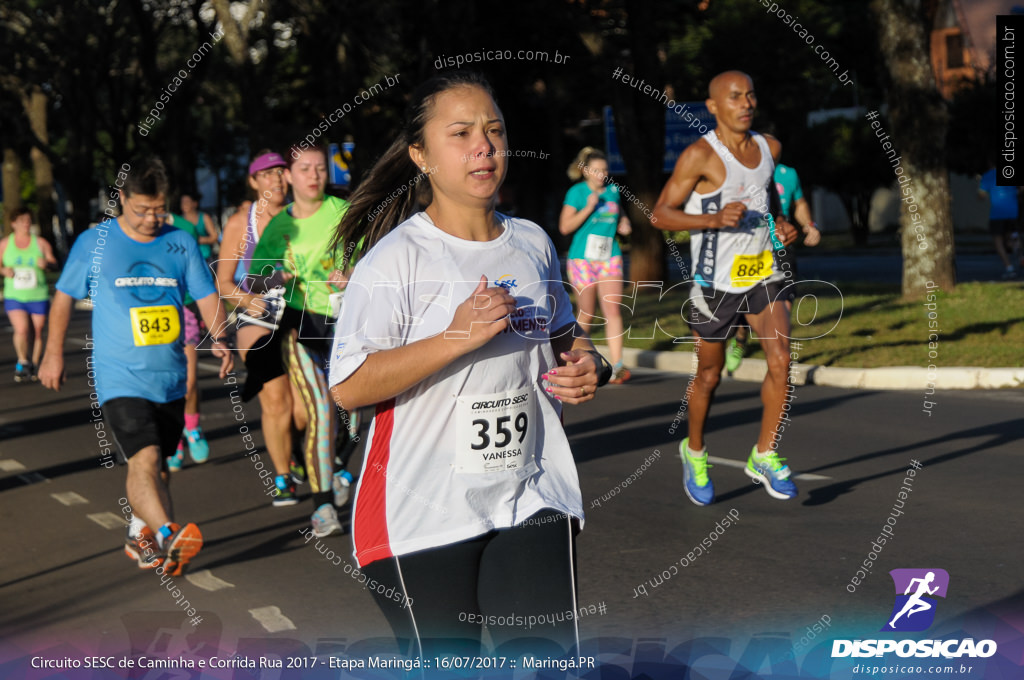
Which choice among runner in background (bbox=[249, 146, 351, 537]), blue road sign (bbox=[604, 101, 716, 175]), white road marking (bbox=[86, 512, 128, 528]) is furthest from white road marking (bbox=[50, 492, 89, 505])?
blue road sign (bbox=[604, 101, 716, 175])

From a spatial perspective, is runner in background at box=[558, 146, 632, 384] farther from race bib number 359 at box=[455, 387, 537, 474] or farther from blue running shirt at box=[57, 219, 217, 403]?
race bib number 359 at box=[455, 387, 537, 474]

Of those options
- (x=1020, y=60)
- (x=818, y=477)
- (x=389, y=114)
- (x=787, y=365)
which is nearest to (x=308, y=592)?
(x=787, y=365)

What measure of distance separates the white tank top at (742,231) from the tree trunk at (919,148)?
859 cm

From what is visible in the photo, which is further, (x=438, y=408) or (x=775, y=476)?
(x=775, y=476)

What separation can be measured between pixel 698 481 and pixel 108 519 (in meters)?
3.21

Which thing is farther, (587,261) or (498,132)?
(587,261)

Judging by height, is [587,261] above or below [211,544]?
above

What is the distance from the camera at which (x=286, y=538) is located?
254 inches

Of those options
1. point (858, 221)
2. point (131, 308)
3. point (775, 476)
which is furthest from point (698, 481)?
point (858, 221)

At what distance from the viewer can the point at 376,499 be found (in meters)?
2.89

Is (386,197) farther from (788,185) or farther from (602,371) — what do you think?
(788,185)

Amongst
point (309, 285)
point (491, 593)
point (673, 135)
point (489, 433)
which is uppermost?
point (673, 135)

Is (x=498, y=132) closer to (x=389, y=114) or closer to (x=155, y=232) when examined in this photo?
(x=155, y=232)

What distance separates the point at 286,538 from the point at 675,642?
2.56 meters
